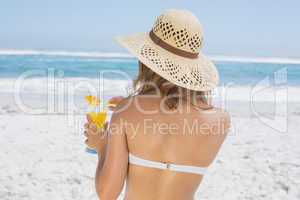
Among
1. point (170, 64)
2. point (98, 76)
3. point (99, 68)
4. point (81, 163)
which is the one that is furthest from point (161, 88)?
point (99, 68)

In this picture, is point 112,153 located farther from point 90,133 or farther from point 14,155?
point 14,155

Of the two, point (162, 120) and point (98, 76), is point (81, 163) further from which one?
point (98, 76)

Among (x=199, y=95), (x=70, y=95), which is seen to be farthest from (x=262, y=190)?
(x=70, y=95)

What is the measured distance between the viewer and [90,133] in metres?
1.38

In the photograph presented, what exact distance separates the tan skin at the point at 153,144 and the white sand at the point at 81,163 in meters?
1.87

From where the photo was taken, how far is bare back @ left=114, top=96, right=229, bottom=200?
127 centimetres

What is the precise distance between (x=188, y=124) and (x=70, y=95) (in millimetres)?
6767

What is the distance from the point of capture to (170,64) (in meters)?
1.28

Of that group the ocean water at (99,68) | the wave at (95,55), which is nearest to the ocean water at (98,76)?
the ocean water at (99,68)

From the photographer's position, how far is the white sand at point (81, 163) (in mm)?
3252

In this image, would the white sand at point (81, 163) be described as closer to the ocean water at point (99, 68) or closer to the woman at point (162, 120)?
the woman at point (162, 120)

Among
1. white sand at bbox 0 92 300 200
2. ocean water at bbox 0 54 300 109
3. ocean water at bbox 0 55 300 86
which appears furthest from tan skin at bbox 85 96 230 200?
ocean water at bbox 0 55 300 86

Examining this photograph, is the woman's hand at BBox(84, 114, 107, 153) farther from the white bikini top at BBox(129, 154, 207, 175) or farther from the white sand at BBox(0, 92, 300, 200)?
the white sand at BBox(0, 92, 300, 200)

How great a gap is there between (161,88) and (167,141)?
Result: 162 mm
